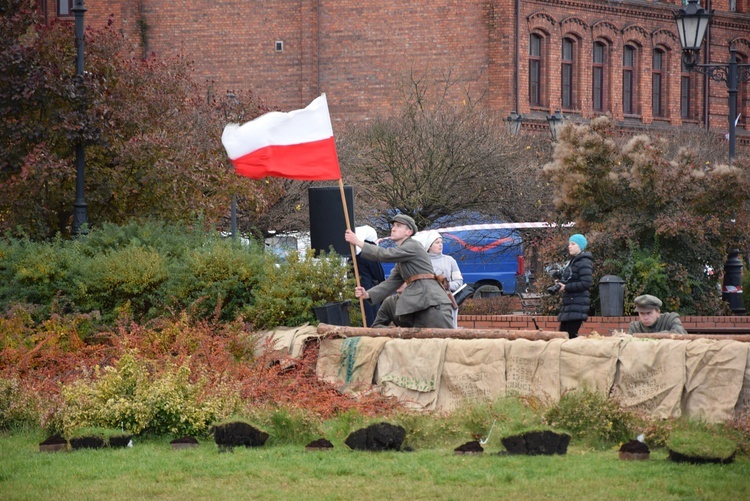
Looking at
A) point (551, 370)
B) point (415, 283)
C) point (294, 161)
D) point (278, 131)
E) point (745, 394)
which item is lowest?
point (745, 394)

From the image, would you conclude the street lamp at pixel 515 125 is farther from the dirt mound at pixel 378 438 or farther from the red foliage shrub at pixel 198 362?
the dirt mound at pixel 378 438

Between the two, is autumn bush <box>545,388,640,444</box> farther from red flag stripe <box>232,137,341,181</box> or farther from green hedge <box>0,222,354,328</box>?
green hedge <box>0,222,354,328</box>

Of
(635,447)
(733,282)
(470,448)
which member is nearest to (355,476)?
(470,448)

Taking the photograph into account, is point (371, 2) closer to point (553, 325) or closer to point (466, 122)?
point (466, 122)

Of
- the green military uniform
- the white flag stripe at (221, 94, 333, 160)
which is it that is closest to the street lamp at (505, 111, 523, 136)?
the white flag stripe at (221, 94, 333, 160)

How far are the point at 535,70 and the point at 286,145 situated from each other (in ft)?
105

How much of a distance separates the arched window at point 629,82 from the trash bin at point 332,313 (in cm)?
3516

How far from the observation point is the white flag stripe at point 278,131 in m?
12.5

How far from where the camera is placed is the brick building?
136ft

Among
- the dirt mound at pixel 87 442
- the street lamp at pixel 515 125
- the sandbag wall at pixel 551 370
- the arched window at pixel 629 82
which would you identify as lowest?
the dirt mound at pixel 87 442

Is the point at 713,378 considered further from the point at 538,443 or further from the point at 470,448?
the point at 470,448

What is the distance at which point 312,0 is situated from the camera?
4184 cm

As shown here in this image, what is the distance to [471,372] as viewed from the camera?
10680mm

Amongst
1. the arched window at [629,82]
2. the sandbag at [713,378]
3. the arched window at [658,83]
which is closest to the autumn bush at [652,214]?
the sandbag at [713,378]
